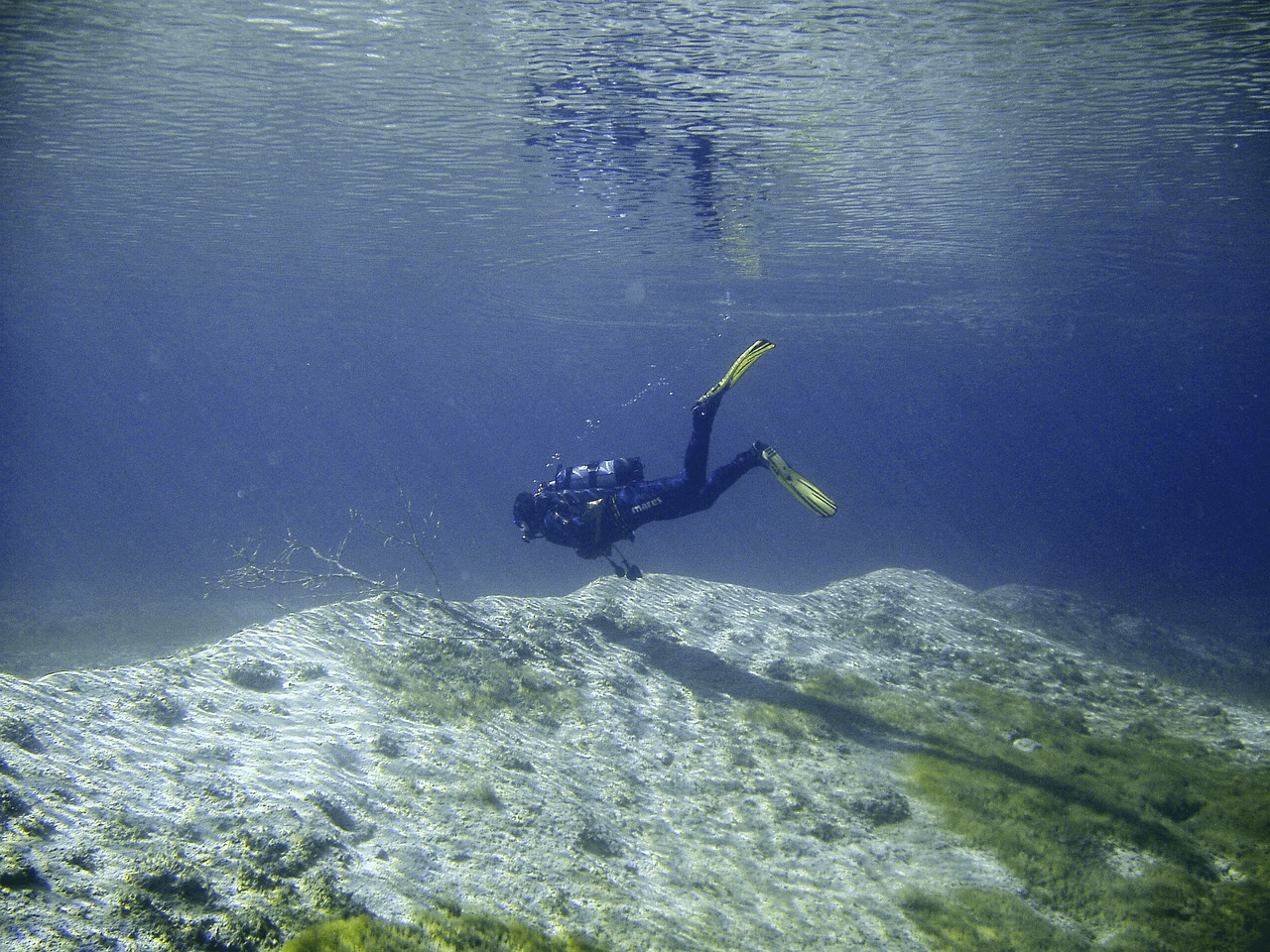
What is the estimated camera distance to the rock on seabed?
2920 mm

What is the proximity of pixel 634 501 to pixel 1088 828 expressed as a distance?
5.76 m

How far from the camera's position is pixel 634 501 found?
29.8 feet

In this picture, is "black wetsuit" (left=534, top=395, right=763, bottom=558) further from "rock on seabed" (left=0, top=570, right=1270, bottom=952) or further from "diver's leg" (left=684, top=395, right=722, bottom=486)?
"rock on seabed" (left=0, top=570, right=1270, bottom=952)

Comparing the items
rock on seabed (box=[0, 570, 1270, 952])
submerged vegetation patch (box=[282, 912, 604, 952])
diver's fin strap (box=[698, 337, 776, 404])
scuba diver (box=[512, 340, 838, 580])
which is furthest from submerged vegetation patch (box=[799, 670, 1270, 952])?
diver's fin strap (box=[698, 337, 776, 404])

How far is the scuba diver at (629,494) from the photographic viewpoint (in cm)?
868

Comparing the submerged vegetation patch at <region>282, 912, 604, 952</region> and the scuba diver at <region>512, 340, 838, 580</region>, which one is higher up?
the submerged vegetation patch at <region>282, 912, 604, 952</region>

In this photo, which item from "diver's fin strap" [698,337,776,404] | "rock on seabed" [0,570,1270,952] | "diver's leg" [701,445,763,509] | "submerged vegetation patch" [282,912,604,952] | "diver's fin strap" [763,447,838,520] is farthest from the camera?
"diver's leg" [701,445,763,509]

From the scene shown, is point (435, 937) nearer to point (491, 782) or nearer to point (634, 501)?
point (491, 782)

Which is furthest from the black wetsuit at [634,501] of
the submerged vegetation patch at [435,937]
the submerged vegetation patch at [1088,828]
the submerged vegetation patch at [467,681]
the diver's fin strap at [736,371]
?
the submerged vegetation patch at [435,937]

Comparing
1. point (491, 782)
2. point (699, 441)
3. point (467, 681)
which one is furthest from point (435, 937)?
point (699, 441)

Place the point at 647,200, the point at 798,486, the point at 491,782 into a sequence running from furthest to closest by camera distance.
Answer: the point at 647,200 → the point at 798,486 → the point at 491,782

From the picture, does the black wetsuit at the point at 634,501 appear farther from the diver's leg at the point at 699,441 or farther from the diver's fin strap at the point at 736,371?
the diver's fin strap at the point at 736,371

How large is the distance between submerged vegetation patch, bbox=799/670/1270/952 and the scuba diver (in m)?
3.13

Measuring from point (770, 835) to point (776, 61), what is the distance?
10940 mm
